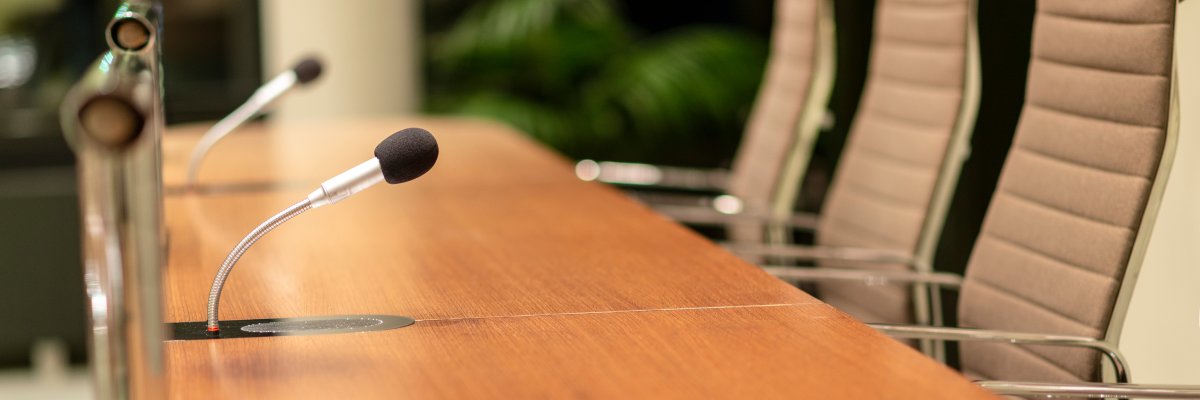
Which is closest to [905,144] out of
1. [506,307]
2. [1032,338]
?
[1032,338]

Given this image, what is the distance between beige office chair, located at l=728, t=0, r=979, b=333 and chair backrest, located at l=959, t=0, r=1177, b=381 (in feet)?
1.06

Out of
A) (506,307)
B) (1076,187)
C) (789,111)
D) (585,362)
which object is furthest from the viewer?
(789,111)

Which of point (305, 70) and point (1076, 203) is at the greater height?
point (305, 70)

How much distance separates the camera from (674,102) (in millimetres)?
5277

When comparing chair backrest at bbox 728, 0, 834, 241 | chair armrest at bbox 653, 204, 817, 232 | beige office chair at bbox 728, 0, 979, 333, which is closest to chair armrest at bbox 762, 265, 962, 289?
beige office chair at bbox 728, 0, 979, 333

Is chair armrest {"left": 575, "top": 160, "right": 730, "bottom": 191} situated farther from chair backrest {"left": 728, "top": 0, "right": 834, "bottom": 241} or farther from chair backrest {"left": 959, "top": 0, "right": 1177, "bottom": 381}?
chair backrest {"left": 959, "top": 0, "right": 1177, "bottom": 381}

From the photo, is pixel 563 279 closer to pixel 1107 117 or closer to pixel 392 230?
pixel 392 230

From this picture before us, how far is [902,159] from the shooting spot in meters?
2.82

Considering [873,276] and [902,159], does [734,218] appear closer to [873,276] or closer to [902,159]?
[902,159]

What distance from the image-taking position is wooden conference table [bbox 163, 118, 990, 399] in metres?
1.32

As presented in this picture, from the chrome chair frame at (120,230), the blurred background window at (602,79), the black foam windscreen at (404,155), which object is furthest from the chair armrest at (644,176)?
the chrome chair frame at (120,230)

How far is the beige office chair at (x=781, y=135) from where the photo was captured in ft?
11.0

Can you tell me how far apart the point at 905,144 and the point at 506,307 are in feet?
4.52

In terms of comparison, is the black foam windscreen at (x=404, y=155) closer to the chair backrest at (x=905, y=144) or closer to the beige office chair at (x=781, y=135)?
the chair backrest at (x=905, y=144)
